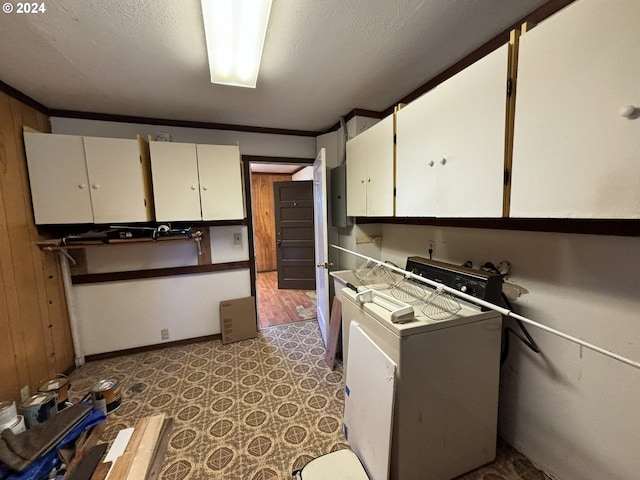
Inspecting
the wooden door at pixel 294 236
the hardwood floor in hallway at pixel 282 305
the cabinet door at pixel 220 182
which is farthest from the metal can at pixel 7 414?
the wooden door at pixel 294 236

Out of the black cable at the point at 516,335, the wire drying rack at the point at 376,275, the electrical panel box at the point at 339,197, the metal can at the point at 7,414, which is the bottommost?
the metal can at the point at 7,414

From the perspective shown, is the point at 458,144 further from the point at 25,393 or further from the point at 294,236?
the point at 294,236

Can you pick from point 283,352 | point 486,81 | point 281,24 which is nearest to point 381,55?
point 281,24

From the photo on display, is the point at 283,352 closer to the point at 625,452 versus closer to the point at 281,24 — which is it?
the point at 625,452

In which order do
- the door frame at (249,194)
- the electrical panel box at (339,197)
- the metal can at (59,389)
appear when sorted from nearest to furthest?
the metal can at (59,389)
the electrical panel box at (339,197)
the door frame at (249,194)

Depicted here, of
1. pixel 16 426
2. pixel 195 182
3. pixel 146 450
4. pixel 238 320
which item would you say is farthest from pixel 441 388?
pixel 195 182

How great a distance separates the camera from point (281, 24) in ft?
4.50

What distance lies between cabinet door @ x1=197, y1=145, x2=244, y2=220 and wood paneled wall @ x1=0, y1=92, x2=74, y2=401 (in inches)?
51.3

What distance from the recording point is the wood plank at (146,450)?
123 cm

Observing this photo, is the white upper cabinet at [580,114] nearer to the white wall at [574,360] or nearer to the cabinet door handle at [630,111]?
the cabinet door handle at [630,111]

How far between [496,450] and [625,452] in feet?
2.02

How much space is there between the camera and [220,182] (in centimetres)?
255

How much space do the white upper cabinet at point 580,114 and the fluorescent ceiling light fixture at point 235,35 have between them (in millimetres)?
1180

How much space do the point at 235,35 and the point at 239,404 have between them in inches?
97.7
